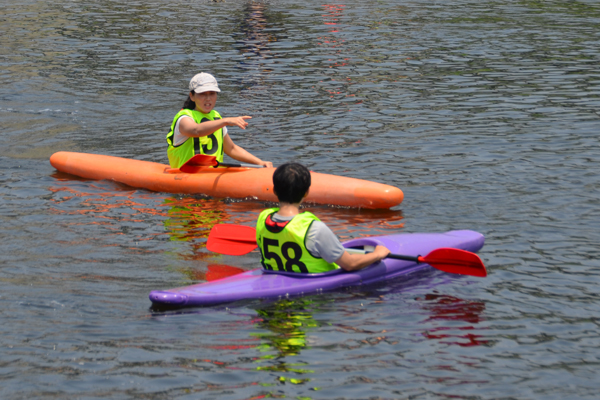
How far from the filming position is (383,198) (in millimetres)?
7746

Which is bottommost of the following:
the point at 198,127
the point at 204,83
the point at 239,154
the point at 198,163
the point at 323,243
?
the point at 198,163

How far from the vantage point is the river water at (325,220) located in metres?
4.47

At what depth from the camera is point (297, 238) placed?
211 inches

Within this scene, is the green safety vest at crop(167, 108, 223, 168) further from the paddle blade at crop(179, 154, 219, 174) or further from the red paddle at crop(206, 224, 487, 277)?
the red paddle at crop(206, 224, 487, 277)

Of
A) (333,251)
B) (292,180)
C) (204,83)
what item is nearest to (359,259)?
(333,251)

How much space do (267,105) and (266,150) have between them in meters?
2.95

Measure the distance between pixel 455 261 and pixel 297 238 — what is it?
49.9 inches

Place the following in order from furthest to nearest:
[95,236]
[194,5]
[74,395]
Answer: [194,5]
[95,236]
[74,395]

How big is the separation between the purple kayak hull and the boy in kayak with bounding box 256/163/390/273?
0.09 meters

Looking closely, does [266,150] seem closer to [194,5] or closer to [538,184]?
[538,184]

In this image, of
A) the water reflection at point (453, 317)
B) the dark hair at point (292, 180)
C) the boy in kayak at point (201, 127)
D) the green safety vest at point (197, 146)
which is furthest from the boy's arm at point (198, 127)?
the water reflection at point (453, 317)

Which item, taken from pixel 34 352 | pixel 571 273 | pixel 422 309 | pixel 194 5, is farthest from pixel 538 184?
pixel 194 5

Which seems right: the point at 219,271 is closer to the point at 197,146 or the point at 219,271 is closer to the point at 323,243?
the point at 323,243

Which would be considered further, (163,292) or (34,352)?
(163,292)
